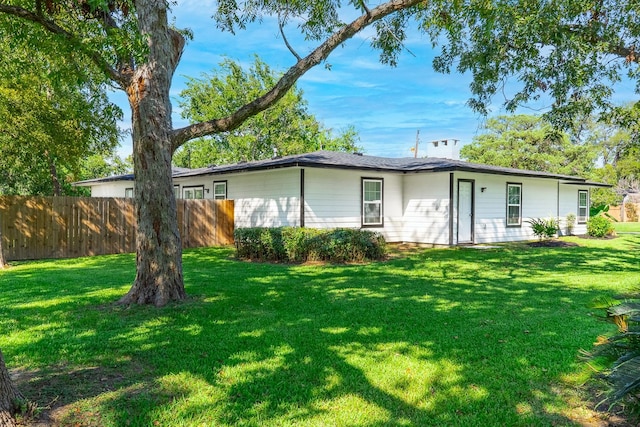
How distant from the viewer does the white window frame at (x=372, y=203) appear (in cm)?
1513

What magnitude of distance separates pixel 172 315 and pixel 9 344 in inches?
66.0

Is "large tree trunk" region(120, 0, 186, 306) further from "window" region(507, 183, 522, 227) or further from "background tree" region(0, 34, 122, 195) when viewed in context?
"window" region(507, 183, 522, 227)

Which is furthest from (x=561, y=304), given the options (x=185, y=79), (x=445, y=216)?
(x=185, y=79)

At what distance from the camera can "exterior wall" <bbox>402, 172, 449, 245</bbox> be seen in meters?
14.8

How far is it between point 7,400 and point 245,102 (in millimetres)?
28861

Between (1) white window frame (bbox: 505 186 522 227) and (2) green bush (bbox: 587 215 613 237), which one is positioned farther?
(2) green bush (bbox: 587 215 613 237)

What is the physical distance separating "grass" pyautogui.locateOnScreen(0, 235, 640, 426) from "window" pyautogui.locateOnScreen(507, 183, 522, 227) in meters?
9.09

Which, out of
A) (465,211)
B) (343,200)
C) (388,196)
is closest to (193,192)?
(343,200)

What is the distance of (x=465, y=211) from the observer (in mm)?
15289

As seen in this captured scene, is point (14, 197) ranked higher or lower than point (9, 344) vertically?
higher

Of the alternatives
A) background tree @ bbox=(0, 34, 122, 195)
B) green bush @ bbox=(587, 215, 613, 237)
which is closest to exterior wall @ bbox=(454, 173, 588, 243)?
green bush @ bbox=(587, 215, 613, 237)

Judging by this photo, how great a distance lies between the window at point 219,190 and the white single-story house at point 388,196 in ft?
0.13

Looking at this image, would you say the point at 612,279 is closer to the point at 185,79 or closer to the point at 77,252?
the point at 77,252

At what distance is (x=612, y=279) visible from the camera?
815 cm
